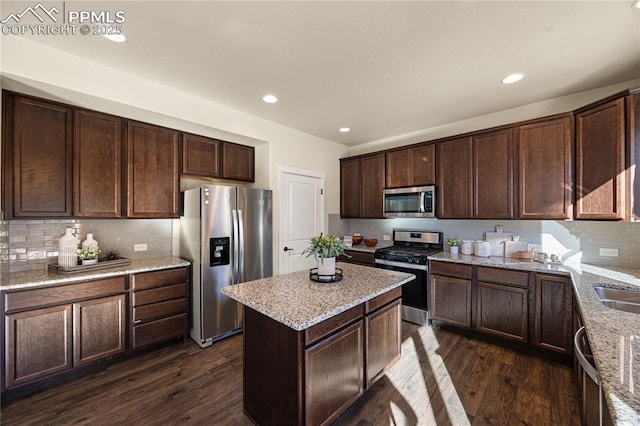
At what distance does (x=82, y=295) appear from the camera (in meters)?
2.21

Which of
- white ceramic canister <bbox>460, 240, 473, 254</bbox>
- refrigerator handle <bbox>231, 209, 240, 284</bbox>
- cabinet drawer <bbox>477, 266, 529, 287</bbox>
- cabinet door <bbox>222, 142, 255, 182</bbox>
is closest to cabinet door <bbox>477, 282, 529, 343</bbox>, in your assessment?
cabinet drawer <bbox>477, 266, 529, 287</bbox>

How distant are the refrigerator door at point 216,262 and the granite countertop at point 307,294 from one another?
109 cm

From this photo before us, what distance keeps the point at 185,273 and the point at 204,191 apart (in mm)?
933

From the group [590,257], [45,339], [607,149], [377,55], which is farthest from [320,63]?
[590,257]

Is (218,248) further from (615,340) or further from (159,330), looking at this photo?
(615,340)

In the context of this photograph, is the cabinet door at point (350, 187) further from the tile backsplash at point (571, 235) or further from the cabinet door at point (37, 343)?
the cabinet door at point (37, 343)

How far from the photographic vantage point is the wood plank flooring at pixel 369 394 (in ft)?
5.92

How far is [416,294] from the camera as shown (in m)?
3.32

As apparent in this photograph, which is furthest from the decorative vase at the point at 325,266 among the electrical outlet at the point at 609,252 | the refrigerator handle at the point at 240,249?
the electrical outlet at the point at 609,252

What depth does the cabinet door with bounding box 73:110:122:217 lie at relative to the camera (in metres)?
2.38

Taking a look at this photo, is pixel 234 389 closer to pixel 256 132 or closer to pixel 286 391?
pixel 286 391

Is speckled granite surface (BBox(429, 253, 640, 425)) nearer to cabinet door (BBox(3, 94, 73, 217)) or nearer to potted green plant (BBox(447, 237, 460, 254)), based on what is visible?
potted green plant (BBox(447, 237, 460, 254))

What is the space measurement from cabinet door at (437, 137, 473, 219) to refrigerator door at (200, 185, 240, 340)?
8.79ft

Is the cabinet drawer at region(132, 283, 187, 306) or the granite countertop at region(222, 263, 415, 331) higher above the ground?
the granite countertop at region(222, 263, 415, 331)
